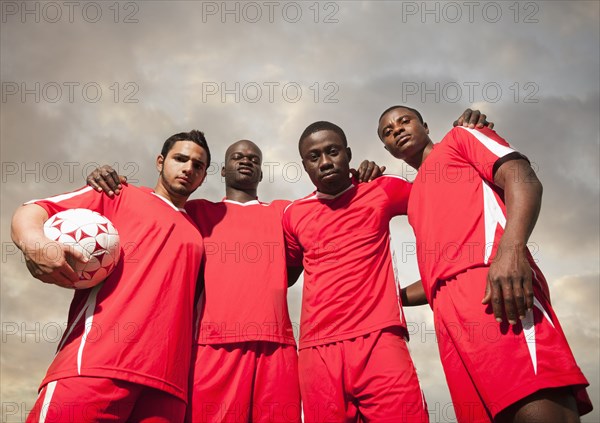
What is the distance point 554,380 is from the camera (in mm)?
2996

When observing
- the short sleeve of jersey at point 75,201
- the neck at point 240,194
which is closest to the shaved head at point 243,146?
the neck at point 240,194

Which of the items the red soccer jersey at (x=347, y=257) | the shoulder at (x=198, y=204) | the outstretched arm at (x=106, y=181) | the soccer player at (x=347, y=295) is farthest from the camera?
the shoulder at (x=198, y=204)

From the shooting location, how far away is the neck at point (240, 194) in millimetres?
5727

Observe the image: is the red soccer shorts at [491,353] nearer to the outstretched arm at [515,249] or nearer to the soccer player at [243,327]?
the outstretched arm at [515,249]

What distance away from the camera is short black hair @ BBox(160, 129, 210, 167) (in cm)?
538

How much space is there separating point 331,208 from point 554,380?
105 inches

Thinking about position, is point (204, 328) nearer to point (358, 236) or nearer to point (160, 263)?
point (160, 263)

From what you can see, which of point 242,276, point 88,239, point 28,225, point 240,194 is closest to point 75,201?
point 28,225

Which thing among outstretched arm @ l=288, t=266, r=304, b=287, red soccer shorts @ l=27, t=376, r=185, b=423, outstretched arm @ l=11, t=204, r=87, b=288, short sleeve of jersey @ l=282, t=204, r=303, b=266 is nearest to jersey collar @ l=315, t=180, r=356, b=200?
short sleeve of jersey @ l=282, t=204, r=303, b=266

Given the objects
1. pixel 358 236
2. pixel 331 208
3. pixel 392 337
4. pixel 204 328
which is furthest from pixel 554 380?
pixel 204 328

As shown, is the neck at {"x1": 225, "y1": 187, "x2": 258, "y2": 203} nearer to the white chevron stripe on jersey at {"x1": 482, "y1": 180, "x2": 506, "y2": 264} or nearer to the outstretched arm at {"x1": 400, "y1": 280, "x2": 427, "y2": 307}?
the outstretched arm at {"x1": 400, "y1": 280, "x2": 427, "y2": 307}

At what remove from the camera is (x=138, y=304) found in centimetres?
410

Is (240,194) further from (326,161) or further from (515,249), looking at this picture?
(515,249)

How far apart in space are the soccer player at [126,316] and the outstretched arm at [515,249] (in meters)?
2.59
